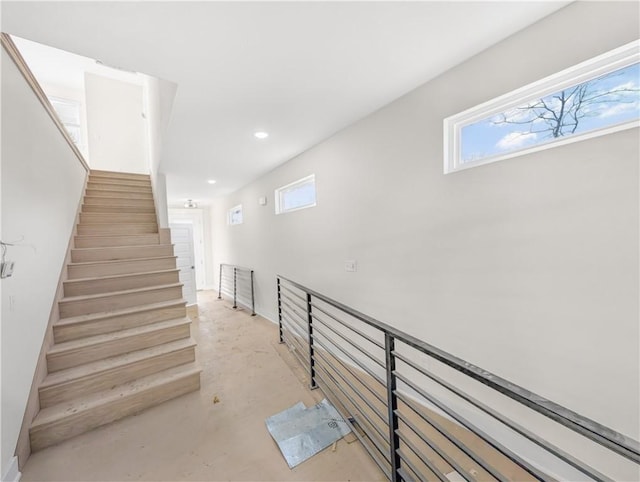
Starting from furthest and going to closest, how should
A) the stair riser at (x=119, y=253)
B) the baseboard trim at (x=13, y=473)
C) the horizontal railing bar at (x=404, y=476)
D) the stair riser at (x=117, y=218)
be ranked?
the stair riser at (x=117, y=218) → the stair riser at (x=119, y=253) → the baseboard trim at (x=13, y=473) → the horizontal railing bar at (x=404, y=476)

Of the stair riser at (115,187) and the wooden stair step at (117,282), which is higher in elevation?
the stair riser at (115,187)

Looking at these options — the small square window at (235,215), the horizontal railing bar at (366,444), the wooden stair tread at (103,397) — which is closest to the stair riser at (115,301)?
the wooden stair tread at (103,397)

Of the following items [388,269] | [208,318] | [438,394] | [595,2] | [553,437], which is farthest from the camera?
[208,318]

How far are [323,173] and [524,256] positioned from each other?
6.62ft

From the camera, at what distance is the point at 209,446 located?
1.68 metres

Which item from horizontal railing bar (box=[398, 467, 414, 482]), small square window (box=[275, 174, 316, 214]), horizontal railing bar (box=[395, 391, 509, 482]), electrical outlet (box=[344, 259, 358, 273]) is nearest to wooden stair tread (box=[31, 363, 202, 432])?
electrical outlet (box=[344, 259, 358, 273])

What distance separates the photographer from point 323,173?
2.88m

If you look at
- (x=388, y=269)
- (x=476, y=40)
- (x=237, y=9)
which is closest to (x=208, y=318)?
(x=388, y=269)

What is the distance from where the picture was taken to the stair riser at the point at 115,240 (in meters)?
2.90

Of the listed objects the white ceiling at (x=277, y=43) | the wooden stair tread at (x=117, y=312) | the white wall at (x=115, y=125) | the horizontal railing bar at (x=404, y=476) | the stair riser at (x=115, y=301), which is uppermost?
the white wall at (x=115, y=125)

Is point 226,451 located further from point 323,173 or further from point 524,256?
point 323,173

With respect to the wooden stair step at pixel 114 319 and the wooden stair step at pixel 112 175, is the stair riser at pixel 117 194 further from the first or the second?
the wooden stair step at pixel 114 319

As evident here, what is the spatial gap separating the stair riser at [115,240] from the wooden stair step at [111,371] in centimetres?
151

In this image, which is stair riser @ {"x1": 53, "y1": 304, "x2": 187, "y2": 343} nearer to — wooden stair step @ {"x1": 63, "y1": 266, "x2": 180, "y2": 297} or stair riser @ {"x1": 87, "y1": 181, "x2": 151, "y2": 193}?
wooden stair step @ {"x1": 63, "y1": 266, "x2": 180, "y2": 297}
